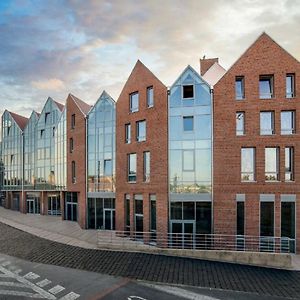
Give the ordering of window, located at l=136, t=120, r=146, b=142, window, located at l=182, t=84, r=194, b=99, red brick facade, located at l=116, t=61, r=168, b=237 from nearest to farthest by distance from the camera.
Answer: window, located at l=182, t=84, r=194, b=99 < red brick facade, located at l=116, t=61, r=168, b=237 < window, located at l=136, t=120, r=146, b=142

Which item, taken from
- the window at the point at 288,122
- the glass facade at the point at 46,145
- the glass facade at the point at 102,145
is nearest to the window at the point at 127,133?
the glass facade at the point at 102,145

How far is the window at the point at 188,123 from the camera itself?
723 inches

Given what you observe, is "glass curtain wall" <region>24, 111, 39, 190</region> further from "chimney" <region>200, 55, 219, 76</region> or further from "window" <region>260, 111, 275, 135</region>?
"window" <region>260, 111, 275, 135</region>

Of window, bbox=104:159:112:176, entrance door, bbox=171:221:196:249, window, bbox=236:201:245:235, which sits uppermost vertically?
window, bbox=104:159:112:176

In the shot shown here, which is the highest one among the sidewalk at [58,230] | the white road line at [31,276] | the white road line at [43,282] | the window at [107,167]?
the window at [107,167]

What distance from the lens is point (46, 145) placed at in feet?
105

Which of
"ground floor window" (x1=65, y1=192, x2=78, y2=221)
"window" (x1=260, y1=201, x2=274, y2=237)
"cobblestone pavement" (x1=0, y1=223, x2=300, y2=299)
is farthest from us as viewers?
"ground floor window" (x1=65, y1=192, x2=78, y2=221)

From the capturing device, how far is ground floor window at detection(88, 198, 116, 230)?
23281mm

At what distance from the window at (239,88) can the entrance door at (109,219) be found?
13.6 meters

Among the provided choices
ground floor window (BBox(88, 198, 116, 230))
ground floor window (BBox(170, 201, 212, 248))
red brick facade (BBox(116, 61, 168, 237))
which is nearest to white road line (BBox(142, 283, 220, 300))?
ground floor window (BBox(170, 201, 212, 248))

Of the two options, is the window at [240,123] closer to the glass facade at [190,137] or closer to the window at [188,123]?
the glass facade at [190,137]

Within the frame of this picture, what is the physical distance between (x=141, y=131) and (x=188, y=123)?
12.9 feet

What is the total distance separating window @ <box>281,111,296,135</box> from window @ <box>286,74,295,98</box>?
3.72ft

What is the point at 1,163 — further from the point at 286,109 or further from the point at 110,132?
the point at 286,109
